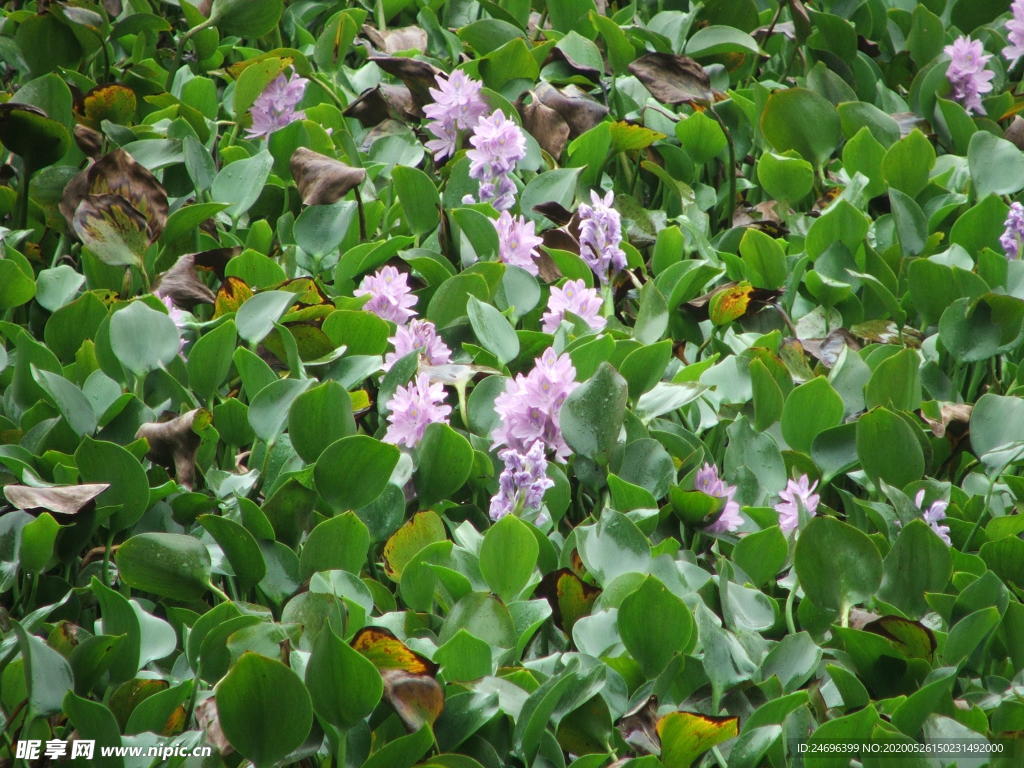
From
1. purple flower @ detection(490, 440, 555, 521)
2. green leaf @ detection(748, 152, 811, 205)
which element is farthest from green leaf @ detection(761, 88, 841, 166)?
purple flower @ detection(490, 440, 555, 521)

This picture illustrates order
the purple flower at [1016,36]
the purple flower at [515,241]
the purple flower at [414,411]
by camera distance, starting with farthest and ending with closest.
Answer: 1. the purple flower at [1016,36]
2. the purple flower at [515,241]
3. the purple flower at [414,411]

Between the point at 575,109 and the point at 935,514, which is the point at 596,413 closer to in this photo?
the point at 935,514

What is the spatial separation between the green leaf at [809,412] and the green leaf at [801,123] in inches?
39.4

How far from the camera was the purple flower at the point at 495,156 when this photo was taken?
2.13 m

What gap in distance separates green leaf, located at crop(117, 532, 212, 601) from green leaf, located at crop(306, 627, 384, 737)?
0.36 m

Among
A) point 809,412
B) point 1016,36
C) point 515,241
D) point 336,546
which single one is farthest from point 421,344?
point 1016,36

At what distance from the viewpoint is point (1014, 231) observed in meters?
2.23

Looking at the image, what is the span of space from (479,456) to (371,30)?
170 centimetres

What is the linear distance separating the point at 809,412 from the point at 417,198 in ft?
2.82

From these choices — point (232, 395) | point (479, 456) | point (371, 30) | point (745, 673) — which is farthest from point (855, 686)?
point (371, 30)

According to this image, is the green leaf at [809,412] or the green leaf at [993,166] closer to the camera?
→ the green leaf at [809,412]

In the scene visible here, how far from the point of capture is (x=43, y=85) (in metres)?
2.35

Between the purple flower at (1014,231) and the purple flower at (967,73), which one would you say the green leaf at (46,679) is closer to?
the purple flower at (1014,231)

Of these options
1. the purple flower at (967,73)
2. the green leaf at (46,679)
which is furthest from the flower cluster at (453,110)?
the green leaf at (46,679)
